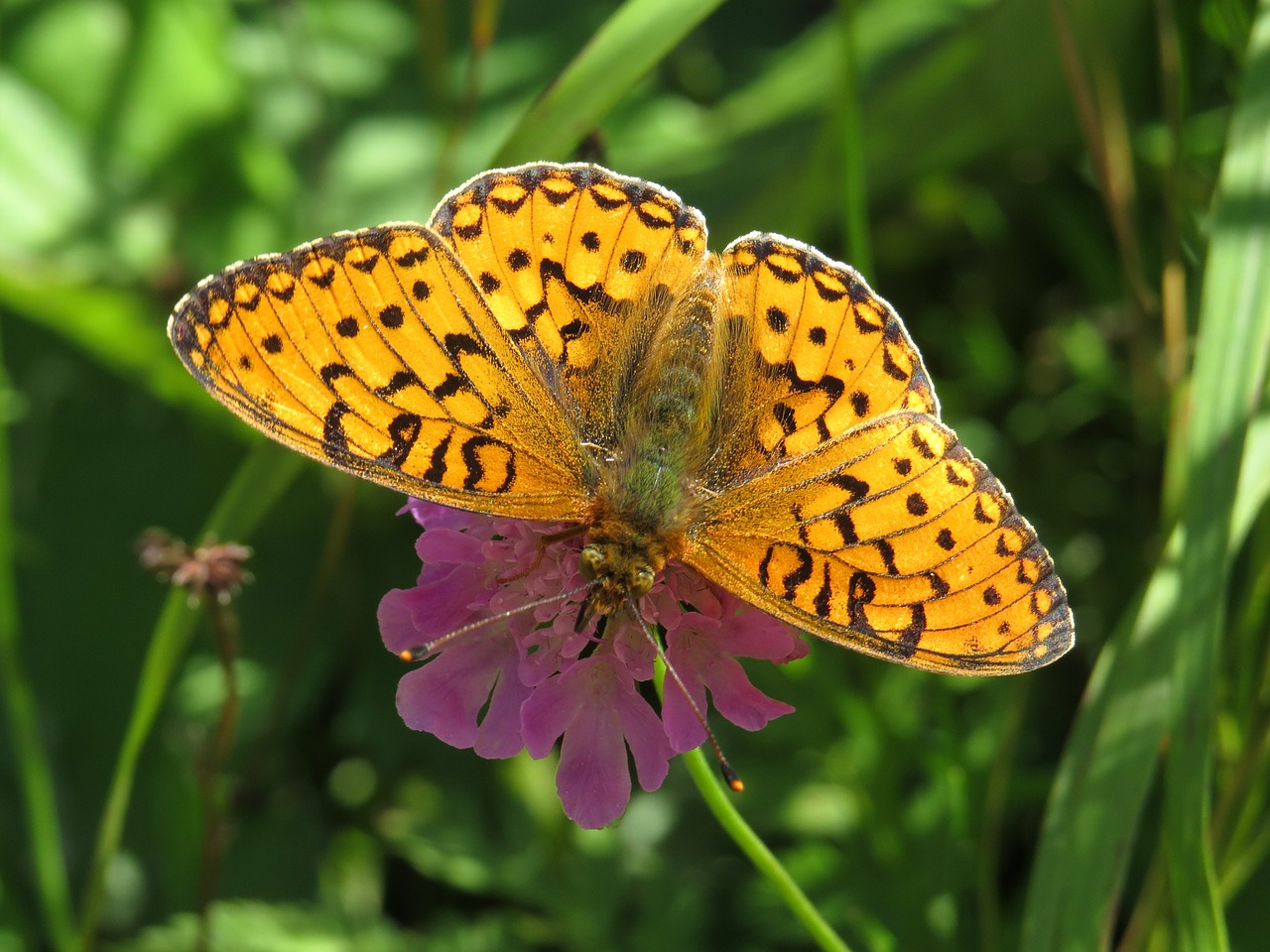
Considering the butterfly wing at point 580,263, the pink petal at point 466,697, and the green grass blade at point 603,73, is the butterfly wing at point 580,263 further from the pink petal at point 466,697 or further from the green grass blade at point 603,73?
the pink petal at point 466,697

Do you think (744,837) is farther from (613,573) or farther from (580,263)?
(580,263)

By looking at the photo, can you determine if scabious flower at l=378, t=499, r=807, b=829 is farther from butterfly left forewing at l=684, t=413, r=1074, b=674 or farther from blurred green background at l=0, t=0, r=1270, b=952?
blurred green background at l=0, t=0, r=1270, b=952

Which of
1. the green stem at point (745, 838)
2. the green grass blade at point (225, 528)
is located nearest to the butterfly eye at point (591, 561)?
the green stem at point (745, 838)

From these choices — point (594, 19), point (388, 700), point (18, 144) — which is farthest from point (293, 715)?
point (594, 19)

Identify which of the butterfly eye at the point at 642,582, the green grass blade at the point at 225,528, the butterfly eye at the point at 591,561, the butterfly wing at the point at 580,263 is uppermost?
the butterfly wing at the point at 580,263

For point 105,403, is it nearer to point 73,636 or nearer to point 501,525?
point 73,636

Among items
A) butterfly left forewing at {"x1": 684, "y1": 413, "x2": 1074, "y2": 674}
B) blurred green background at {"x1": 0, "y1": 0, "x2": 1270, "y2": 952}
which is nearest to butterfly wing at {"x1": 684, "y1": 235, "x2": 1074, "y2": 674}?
butterfly left forewing at {"x1": 684, "y1": 413, "x2": 1074, "y2": 674}
